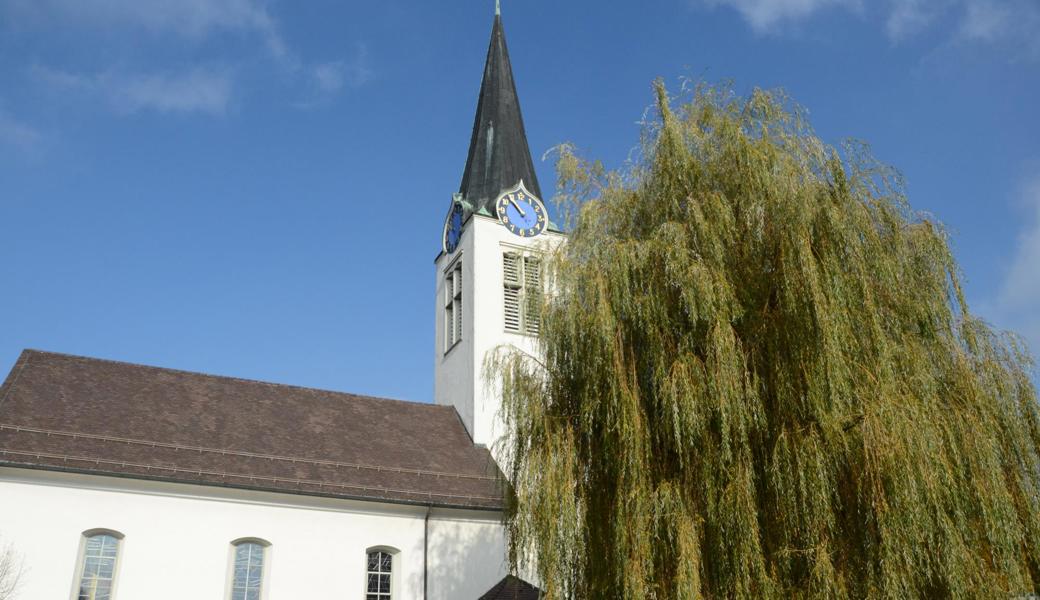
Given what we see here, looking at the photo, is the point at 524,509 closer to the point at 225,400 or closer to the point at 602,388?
the point at 602,388

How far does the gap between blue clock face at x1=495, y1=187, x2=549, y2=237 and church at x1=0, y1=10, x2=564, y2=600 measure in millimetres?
1855

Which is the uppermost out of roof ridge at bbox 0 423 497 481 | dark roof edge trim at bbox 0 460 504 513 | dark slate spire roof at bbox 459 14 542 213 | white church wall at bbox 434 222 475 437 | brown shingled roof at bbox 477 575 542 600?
dark slate spire roof at bbox 459 14 542 213

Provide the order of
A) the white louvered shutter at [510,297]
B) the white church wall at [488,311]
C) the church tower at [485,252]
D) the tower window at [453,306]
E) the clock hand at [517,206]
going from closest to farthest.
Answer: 1. the white church wall at [488,311]
2. the church tower at [485,252]
3. the white louvered shutter at [510,297]
4. the tower window at [453,306]
5. the clock hand at [517,206]

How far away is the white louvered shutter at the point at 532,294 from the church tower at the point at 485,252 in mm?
9100

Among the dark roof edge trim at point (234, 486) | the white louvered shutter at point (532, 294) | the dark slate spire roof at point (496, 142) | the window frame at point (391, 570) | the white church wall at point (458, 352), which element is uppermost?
the dark slate spire roof at point (496, 142)

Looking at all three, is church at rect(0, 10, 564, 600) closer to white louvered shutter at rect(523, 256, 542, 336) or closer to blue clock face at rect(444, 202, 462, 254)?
white louvered shutter at rect(523, 256, 542, 336)

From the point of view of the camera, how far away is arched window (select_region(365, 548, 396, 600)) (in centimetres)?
1891

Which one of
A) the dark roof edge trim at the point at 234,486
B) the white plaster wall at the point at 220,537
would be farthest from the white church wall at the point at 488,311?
the white plaster wall at the point at 220,537

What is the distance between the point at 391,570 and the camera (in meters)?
19.2

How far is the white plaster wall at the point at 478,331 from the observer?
23.8 meters

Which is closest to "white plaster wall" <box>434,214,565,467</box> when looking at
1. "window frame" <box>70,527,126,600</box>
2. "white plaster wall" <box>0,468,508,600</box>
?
"white plaster wall" <box>0,468,508,600</box>

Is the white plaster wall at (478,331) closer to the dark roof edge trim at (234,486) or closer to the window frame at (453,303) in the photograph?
the window frame at (453,303)

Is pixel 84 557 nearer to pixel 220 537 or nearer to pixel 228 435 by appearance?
pixel 220 537

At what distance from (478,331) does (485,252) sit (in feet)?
8.24
